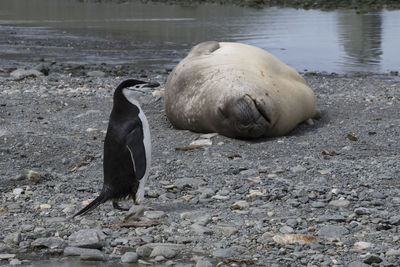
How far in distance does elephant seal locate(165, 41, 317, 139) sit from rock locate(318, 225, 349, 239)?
2498mm

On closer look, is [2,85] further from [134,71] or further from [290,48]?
[290,48]

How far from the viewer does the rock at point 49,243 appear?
440 centimetres

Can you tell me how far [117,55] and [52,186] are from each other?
9.48 metres

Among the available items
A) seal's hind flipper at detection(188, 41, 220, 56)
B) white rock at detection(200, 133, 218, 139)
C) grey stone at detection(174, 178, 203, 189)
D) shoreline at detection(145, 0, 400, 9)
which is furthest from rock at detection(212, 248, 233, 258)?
shoreline at detection(145, 0, 400, 9)

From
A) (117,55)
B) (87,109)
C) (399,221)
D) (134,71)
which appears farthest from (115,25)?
(399,221)

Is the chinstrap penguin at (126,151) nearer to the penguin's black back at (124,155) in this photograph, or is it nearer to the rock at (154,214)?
the penguin's black back at (124,155)

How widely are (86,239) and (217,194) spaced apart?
1312 millimetres

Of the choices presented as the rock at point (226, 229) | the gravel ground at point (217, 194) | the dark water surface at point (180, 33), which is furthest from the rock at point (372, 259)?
the dark water surface at point (180, 33)

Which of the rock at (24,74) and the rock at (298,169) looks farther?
the rock at (24,74)

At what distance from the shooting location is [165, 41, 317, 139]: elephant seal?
7062 millimetres

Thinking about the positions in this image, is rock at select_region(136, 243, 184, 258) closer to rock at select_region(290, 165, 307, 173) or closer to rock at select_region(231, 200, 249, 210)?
rock at select_region(231, 200, 249, 210)

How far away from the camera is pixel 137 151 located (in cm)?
504

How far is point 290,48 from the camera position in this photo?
15758 mm

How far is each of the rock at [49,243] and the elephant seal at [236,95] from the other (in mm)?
2937
